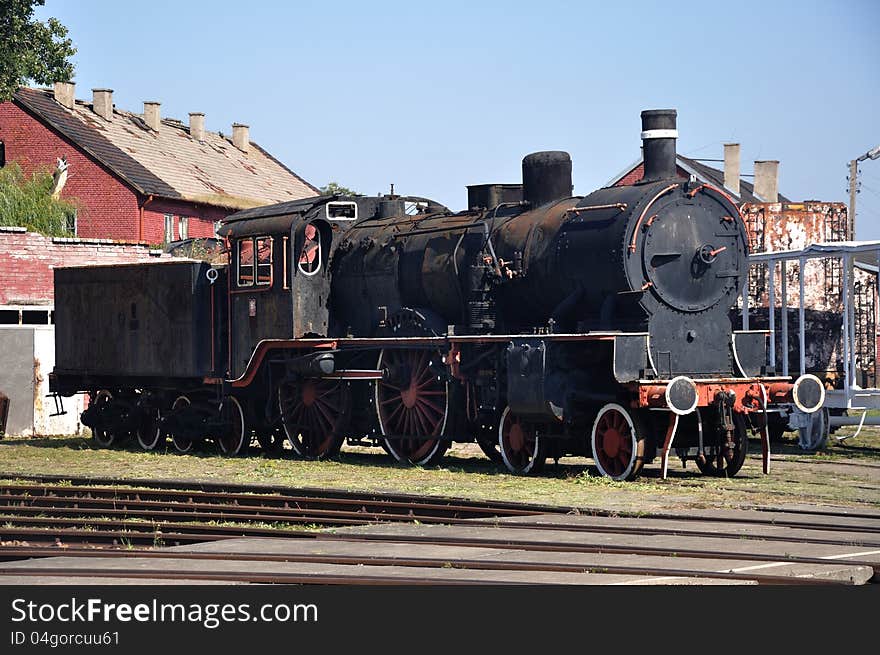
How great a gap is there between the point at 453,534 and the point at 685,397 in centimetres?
478

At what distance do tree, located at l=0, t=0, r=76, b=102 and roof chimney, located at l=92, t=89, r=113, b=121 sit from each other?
9.55 metres

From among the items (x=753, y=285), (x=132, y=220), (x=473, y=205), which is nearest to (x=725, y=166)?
(x=132, y=220)

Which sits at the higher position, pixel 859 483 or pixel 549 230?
pixel 549 230

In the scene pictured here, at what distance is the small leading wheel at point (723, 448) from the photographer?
52.5ft

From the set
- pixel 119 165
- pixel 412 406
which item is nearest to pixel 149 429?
pixel 412 406

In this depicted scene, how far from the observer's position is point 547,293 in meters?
16.7

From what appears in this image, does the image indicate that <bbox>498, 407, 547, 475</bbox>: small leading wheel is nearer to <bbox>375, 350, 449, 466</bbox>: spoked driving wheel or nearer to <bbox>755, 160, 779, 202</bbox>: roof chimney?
<bbox>375, 350, 449, 466</bbox>: spoked driving wheel

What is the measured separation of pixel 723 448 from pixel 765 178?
28.9 meters

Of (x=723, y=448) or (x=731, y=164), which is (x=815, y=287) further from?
(x=731, y=164)

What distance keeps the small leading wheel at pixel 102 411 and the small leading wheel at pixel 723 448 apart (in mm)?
11070

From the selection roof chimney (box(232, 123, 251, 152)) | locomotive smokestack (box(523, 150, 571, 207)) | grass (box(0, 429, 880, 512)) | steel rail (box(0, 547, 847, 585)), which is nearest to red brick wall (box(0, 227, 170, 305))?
grass (box(0, 429, 880, 512))

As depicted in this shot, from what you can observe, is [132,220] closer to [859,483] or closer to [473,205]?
[473,205]

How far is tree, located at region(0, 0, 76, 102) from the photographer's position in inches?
1439

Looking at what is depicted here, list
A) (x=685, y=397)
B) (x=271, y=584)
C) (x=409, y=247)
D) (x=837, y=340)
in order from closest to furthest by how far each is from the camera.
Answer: (x=271, y=584)
(x=685, y=397)
(x=409, y=247)
(x=837, y=340)
